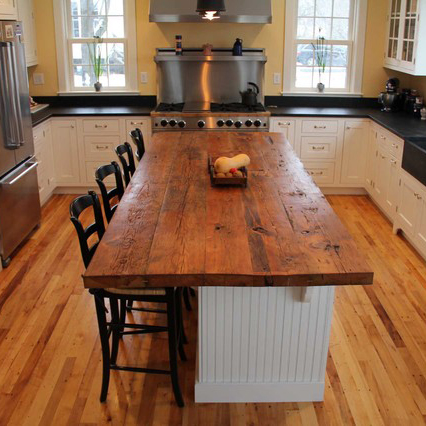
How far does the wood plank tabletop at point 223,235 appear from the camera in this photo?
2.35 metres

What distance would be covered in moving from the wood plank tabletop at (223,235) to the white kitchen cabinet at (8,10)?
2.19m

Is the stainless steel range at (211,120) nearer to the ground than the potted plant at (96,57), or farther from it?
nearer to the ground

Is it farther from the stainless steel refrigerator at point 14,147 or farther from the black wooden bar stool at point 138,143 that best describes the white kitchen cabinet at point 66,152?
the black wooden bar stool at point 138,143

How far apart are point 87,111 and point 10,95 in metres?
1.84

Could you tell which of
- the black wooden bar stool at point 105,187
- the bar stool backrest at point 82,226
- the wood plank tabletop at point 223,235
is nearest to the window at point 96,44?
the wood plank tabletop at point 223,235

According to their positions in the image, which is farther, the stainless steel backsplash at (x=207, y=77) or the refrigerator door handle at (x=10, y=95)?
the stainless steel backsplash at (x=207, y=77)

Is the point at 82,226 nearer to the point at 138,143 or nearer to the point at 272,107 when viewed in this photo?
the point at 138,143

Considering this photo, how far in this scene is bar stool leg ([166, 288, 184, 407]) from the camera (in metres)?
2.75

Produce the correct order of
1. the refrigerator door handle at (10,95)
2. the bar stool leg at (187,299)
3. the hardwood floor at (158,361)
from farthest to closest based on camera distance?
the refrigerator door handle at (10,95) < the bar stool leg at (187,299) < the hardwood floor at (158,361)

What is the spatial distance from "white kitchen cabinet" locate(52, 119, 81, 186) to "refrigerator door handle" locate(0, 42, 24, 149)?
1.50 meters

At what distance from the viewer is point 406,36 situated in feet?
18.8

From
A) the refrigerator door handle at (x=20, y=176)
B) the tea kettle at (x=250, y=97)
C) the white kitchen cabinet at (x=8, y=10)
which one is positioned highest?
the white kitchen cabinet at (x=8, y=10)

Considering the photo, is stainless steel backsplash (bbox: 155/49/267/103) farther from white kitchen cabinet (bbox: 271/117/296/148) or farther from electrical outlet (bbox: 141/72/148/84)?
white kitchen cabinet (bbox: 271/117/296/148)

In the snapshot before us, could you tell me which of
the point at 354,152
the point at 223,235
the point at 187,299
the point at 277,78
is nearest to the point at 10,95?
the point at 187,299
